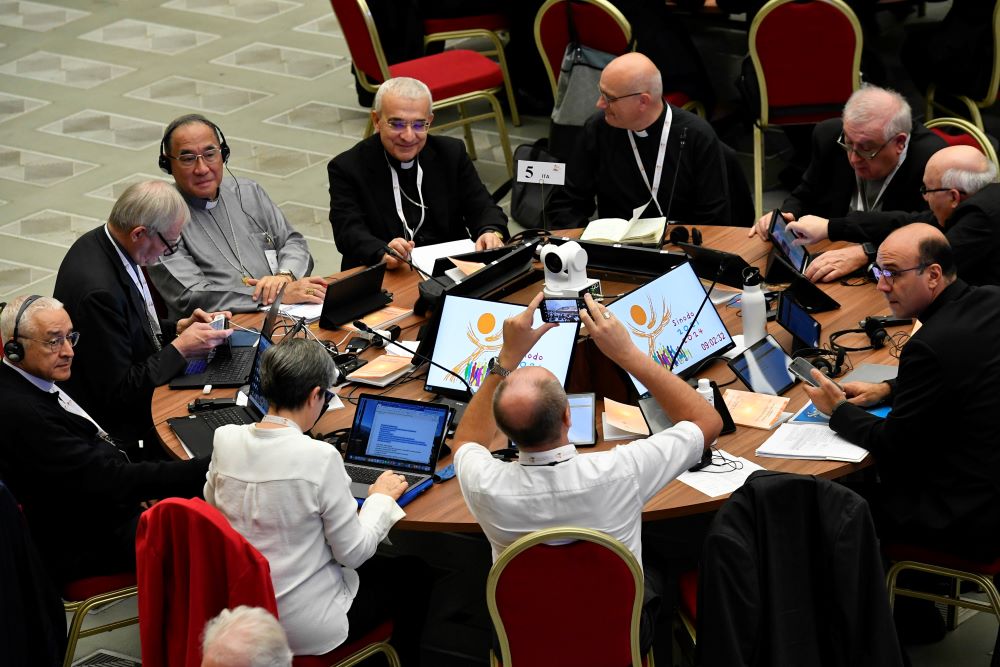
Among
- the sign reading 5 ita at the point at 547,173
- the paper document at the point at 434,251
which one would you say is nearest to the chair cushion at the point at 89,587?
the paper document at the point at 434,251

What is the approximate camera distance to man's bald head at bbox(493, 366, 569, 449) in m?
2.79

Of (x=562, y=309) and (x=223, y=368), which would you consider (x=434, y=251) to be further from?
(x=562, y=309)

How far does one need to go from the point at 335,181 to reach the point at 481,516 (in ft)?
7.83

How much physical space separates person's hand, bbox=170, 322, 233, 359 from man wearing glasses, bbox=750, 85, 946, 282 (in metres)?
1.90

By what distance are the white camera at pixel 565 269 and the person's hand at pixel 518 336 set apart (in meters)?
0.41

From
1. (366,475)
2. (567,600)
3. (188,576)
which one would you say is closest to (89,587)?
(188,576)

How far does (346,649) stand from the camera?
3207mm

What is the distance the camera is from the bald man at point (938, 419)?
10.6 ft

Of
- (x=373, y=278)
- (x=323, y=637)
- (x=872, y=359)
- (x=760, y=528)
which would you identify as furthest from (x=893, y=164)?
(x=323, y=637)

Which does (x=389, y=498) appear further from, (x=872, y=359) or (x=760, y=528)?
(x=872, y=359)

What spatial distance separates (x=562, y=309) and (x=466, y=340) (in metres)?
0.39

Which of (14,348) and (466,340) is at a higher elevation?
(14,348)

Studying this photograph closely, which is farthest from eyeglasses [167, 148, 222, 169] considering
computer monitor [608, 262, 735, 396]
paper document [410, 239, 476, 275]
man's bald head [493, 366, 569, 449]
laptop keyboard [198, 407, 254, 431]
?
man's bald head [493, 366, 569, 449]

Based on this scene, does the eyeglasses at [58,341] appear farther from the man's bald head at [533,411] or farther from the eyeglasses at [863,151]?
the eyeglasses at [863,151]
